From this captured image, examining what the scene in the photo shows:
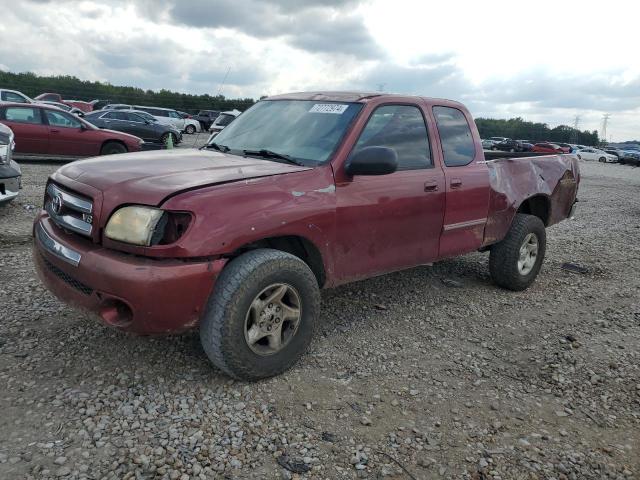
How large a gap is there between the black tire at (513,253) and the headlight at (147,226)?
343 centimetres

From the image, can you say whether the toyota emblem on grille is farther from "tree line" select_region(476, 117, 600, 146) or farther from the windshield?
"tree line" select_region(476, 117, 600, 146)

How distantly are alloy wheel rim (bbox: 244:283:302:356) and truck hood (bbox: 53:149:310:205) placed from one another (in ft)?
2.36

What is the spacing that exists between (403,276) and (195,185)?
122 inches

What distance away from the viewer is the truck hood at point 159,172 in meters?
2.85

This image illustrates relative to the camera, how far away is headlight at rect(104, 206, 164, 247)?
9.01 feet

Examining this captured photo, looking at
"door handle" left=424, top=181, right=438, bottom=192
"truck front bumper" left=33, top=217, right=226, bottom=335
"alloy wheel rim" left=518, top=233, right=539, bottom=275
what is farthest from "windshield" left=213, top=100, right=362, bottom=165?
"alloy wheel rim" left=518, top=233, right=539, bottom=275

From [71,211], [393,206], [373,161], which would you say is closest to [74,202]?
[71,211]

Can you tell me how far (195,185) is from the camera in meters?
2.87

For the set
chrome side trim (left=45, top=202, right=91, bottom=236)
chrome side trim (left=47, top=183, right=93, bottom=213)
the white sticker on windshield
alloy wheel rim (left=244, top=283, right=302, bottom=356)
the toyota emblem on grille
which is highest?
the white sticker on windshield

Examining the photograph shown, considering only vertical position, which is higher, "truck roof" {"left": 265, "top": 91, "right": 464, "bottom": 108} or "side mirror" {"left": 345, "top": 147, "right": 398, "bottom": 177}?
"truck roof" {"left": 265, "top": 91, "right": 464, "bottom": 108}

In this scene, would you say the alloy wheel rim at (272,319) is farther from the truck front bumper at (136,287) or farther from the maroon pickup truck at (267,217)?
the truck front bumper at (136,287)

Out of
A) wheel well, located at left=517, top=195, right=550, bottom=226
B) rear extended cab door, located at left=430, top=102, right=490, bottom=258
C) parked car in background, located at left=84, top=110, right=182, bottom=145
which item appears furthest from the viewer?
parked car in background, located at left=84, top=110, right=182, bottom=145

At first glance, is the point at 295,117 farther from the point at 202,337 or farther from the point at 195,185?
the point at 202,337

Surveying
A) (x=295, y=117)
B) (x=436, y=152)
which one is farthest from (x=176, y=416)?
(x=436, y=152)
